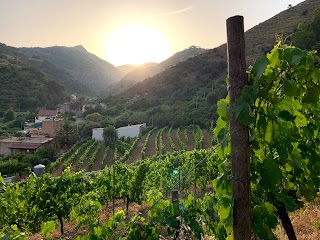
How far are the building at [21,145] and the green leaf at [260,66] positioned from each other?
3847 cm

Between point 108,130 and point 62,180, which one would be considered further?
point 108,130

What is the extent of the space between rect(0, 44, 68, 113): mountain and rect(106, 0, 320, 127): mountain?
2054cm

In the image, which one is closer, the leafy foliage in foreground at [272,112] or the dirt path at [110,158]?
the leafy foliage in foreground at [272,112]

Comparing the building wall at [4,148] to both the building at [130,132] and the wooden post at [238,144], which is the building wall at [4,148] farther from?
the wooden post at [238,144]

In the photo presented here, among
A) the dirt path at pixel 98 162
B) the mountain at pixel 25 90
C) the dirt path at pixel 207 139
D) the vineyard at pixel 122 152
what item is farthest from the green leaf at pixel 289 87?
the mountain at pixel 25 90

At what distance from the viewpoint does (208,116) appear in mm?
39219

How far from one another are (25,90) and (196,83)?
44.2 metres

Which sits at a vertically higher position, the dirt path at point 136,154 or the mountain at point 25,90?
the mountain at point 25,90

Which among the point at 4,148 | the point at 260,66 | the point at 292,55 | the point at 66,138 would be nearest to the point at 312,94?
the point at 292,55

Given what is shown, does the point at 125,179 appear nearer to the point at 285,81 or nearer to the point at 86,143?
the point at 285,81

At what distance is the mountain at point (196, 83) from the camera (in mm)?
43750

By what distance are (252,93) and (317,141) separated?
128 cm

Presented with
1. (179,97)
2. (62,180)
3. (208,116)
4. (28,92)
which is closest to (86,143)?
(208,116)

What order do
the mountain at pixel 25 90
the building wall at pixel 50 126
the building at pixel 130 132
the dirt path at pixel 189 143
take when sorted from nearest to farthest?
the dirt path at pixel 189 143
the building at pixel 130 132
the building wall at pixel 50 126
the mountain at pixel 25 90
